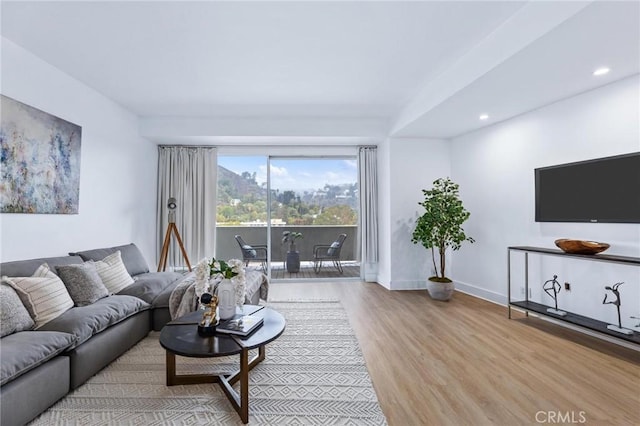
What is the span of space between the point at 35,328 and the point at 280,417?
1816 mm

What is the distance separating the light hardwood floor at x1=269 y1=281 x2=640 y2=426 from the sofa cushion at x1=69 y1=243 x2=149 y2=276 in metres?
2.72

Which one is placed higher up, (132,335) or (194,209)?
(194,209)

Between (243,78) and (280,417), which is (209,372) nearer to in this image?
(280,417)

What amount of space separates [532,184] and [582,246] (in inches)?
42.5

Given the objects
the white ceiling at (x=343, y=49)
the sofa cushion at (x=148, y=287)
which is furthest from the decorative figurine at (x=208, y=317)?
the white ceiling at (x=343, y=49)

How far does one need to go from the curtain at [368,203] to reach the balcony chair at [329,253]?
1.33ft

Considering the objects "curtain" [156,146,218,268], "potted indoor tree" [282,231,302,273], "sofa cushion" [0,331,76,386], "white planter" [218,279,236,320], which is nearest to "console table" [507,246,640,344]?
"white planter" [218,279,236,320]

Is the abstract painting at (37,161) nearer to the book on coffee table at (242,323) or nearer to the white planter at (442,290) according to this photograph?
the book on coffee table at (242,323)

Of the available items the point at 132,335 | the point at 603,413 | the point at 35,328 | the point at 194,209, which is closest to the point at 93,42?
the point at 35,328

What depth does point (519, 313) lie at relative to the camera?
375 cm

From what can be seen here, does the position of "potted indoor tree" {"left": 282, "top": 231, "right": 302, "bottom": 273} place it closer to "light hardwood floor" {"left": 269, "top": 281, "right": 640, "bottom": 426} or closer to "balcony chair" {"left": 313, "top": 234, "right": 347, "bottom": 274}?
"balcony chair" {"left": 313, "top": 234, "right": 347, "bottom": 274}

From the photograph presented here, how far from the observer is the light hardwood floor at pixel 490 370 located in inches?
74.0

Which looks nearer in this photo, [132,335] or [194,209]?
[132,335]

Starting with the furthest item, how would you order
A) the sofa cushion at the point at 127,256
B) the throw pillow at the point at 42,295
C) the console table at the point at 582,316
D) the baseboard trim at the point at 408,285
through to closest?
the baseboard trim at the point at 408,285 → the sofa cushion at the point at 127,256 → the console table at the point at 582,316 → the throw pillow at the point at 42,295
